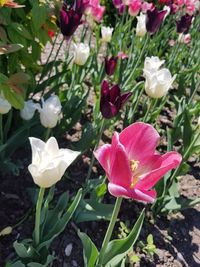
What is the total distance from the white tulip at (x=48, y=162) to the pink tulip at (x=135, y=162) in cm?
13

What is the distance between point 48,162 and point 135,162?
0.82 ft

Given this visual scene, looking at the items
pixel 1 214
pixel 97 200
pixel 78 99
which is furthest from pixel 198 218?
pixel 1 214

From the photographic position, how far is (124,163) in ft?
3.62

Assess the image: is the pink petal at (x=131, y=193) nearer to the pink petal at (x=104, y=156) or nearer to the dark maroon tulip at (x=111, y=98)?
the pink petal at (x=104, y=156)

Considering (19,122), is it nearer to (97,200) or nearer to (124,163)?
(97,200)

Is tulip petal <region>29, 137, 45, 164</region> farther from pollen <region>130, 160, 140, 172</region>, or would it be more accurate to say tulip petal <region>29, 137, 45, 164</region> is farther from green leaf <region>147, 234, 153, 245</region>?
green leaf <region>147, 234, 153, 245</region>

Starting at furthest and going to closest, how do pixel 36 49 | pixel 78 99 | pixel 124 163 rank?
pixel 78 99 < pixel 36 49 < pixel 124 163

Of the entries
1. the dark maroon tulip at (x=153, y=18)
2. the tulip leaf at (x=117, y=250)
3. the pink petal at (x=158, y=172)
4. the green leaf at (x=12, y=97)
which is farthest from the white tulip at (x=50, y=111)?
the dark maroon tulip at (x=153, y=18)

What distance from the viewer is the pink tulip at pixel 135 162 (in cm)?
110

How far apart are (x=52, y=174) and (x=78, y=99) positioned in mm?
1095

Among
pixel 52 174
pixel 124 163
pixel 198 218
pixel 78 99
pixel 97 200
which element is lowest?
pixel 198 218

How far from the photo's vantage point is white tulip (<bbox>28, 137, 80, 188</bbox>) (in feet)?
4.02

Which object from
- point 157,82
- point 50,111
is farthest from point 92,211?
point 157,82

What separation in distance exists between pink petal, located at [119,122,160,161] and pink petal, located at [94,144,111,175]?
68 mm
